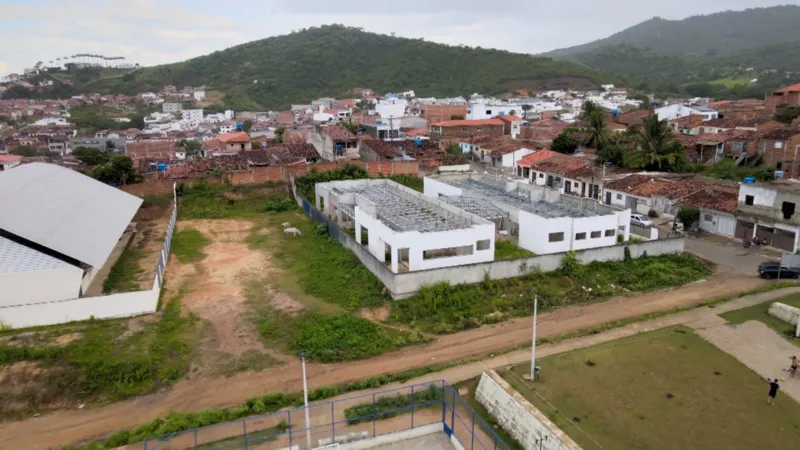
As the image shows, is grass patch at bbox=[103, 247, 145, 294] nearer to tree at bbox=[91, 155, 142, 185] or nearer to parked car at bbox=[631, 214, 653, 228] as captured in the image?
tree at bbox=[91, 155, 142, 185]

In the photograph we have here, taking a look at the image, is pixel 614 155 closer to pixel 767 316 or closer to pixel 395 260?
pixel 767 316

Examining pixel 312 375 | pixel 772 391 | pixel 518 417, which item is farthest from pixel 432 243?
pixel 772 391

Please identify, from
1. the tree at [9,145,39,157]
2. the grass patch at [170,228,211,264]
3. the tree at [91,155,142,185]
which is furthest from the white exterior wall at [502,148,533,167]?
the tree at [9,145,39,157]

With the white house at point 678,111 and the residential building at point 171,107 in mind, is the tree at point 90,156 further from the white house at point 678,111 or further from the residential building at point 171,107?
the white house at point 678,111

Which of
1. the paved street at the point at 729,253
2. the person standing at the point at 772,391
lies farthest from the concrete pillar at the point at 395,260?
the paved street at the point at 729,253

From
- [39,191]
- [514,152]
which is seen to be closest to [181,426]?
[39,191]

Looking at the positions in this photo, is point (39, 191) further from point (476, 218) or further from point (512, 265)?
point (512, 265)
